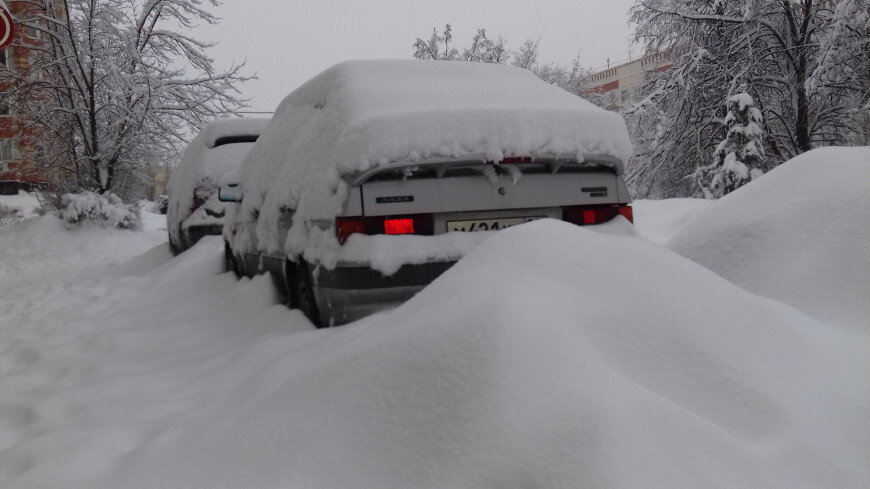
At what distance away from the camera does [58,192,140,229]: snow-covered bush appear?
16.3 meters

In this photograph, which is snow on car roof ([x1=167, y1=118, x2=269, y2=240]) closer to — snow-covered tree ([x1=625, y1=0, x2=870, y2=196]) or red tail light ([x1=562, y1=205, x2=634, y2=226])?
red tail light ([x1=562, y1=205, x2=634, y2=226])

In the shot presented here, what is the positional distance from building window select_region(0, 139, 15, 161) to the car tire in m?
40.9

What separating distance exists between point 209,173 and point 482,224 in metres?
6.26

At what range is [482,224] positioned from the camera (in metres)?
3.61

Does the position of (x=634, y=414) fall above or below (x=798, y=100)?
below

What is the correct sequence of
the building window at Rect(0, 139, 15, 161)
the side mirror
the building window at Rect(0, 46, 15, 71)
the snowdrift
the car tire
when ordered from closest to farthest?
the snowdrift
the car tire
the side mirror
the building window at Rect(0, 46, 15, 71)
the building window at Rect(0, 139, 15, 161)

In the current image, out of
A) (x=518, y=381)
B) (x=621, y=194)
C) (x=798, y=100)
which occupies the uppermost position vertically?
(x=798, y=100)

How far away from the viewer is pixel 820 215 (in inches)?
158

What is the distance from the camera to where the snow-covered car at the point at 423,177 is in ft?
11.1

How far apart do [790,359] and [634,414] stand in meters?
0.80

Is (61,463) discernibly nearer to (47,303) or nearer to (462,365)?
(462,365)

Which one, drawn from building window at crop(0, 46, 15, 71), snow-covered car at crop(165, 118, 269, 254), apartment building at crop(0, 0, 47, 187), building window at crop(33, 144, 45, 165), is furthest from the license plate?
building window at crop(33, 144, 45, 165)

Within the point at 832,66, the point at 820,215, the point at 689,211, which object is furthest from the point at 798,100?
the point at 820,215

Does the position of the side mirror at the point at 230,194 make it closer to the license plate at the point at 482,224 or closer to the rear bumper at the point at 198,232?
the rear bumper at the point at 198,232
